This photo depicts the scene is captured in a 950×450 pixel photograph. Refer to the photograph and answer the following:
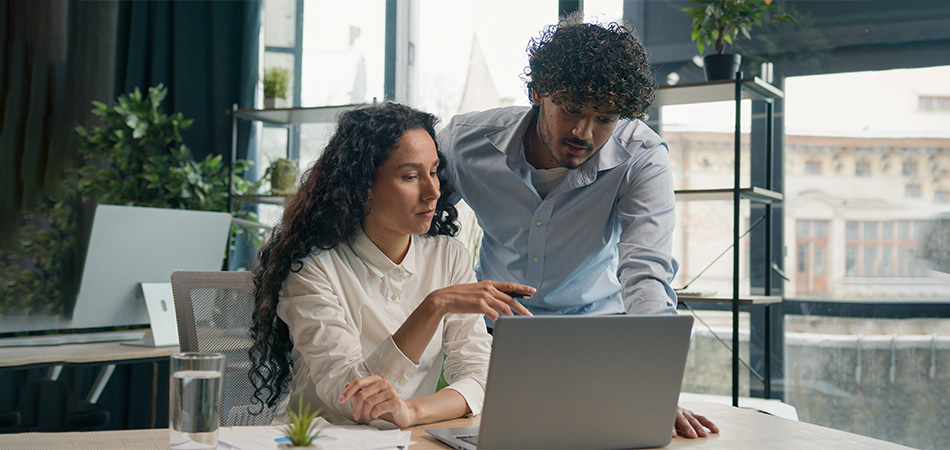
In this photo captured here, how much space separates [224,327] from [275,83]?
2.18 meters

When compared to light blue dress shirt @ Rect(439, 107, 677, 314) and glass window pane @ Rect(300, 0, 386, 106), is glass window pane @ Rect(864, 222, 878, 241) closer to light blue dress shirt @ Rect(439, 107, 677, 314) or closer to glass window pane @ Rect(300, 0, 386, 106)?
light blue dress shirt @ Rect(439, 107, 677, 314)

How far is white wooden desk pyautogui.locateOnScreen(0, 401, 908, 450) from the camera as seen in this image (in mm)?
1076

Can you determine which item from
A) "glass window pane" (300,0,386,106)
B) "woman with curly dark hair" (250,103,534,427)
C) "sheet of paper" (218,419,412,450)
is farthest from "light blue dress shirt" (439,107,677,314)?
"glass window pane" (300,0,386,106)

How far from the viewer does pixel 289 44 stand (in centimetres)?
397

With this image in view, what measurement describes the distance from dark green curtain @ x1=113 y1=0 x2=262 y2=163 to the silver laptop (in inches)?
124

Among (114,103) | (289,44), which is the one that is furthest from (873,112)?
(114,103)

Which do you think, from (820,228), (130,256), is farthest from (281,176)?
(820,228)

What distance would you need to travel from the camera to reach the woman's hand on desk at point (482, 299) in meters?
1.21

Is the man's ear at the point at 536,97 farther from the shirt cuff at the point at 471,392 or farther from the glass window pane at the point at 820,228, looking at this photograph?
the glass window pane at the point at 820,228

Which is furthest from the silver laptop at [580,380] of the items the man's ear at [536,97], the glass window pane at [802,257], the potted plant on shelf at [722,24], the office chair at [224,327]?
the glass window pane at [802,257]

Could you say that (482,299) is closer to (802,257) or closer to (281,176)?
(802,257)

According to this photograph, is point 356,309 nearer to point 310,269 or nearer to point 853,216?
point 310,269

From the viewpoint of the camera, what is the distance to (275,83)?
3516 mm

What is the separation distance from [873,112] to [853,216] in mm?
391
